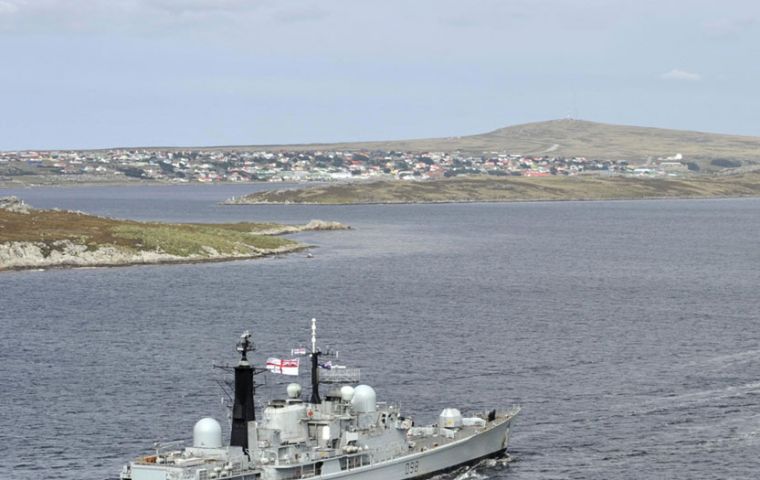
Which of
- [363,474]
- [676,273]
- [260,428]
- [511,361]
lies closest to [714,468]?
[363,474]

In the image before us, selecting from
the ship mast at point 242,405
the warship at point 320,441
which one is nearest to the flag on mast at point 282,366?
the warship at point 320,441

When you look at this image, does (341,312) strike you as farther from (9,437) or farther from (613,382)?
(9,437)

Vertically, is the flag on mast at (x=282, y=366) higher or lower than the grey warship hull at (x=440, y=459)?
higher

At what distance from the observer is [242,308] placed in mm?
148875

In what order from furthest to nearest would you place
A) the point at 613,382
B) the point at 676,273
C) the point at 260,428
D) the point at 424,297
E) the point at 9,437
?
the point at 676,273 < the point at 424,297 < the point at 613,382 < the point at 9,437 < the point at 260,428

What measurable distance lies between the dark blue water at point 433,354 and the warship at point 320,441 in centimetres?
339

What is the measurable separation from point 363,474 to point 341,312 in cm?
7249

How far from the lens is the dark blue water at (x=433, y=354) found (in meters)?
84.1

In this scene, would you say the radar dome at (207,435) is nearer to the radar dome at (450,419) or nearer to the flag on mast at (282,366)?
the flag on mast at (282,366)

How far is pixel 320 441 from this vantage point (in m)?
73.2

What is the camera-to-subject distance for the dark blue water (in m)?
84.1

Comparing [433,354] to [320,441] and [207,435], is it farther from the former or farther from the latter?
[207,435]

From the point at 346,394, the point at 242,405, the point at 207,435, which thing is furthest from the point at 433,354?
the point at 207,435

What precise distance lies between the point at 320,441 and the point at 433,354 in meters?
43.6
